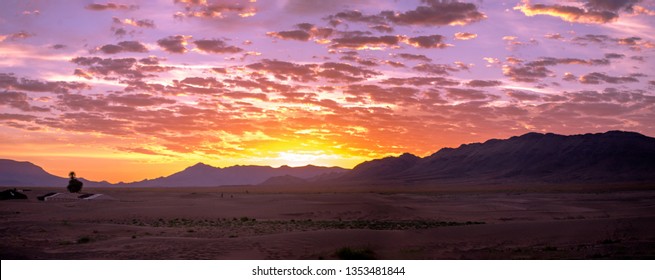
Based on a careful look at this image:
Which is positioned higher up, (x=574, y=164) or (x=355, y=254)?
(x=574, y=164)

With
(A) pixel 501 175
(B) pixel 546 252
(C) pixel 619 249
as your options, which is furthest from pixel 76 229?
(A) pixel 501 175

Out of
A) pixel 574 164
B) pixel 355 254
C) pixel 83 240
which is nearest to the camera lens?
pixel 355 254

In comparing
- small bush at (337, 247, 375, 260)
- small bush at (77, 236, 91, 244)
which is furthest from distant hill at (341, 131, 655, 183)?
small bush at (77, 236, 91, 244)

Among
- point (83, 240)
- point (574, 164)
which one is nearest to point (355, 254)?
point (83, 240)

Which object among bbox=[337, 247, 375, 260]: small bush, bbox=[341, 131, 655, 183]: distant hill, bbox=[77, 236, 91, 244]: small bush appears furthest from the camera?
bbox=[341, 131, 655, 183]: distant hill

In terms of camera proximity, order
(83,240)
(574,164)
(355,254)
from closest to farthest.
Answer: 1. (355,254)
2. (83,240)
3. (574,164)

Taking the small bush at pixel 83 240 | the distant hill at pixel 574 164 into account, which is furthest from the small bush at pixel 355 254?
the distant hill at pixel 574 164

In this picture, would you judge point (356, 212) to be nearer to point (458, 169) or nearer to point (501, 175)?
point (501, 175)

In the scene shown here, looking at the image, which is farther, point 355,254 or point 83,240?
point 83,240

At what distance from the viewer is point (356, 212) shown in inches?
1984

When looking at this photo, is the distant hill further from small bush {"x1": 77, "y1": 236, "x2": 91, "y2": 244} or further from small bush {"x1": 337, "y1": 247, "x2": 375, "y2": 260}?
small bush {"x1": 77, "y1": 236, "x2": 91, "y2": 244}

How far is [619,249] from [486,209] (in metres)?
35.3

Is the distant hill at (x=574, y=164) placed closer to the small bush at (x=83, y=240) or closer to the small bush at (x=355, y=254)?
the small bush at (x=355, y=254)

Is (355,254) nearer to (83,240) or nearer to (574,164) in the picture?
(83,240)
